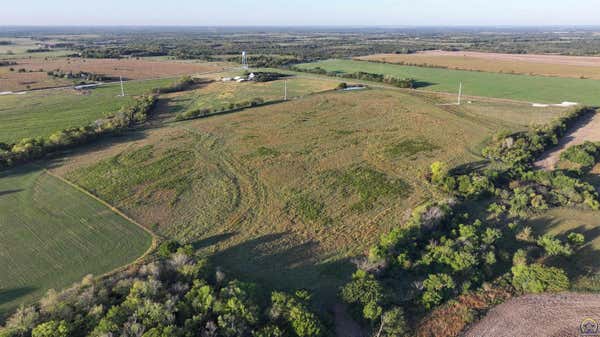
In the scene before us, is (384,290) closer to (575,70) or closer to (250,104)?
(250,104)

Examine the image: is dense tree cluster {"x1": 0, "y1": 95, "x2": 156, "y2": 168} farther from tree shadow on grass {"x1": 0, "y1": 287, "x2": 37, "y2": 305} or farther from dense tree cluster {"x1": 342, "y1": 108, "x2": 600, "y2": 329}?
dense tree cluster {"x1": 342, "y1": 108, "x2": 600, "y2": 329}

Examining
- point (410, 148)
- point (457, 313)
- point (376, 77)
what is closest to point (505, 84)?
point (376, 77)

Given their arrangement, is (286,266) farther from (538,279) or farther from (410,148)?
(410,148)

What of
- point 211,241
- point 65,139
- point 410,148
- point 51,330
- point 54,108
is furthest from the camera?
point 54,108

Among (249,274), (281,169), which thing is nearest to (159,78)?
(281,169)

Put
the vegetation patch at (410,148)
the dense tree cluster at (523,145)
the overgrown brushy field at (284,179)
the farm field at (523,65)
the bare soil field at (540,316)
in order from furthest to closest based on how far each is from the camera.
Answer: the farm field at (523,65)
the vegetation patch at (410,148)
the dense tree cluster at (523,145)
the overgrown brushy field at (284,179)
the bare soil field at (540,316)

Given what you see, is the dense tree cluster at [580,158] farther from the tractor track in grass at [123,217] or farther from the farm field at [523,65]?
the farm field at [523,65]

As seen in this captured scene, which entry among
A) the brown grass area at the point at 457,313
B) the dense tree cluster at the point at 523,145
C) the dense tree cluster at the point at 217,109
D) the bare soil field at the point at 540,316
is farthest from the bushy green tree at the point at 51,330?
the dense tree cluster at the point at 217,109
